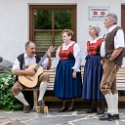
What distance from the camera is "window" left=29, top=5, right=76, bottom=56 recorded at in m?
9.79

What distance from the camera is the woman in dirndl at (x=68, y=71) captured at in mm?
7672

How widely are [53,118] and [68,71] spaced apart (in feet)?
3.26

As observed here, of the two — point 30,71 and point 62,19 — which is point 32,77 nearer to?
point 30,71

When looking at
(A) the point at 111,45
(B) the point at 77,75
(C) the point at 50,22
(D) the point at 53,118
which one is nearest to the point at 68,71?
(B) the point at 77,75

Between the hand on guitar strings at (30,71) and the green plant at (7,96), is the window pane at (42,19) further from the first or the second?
the hand on guitar strings at (30,71)

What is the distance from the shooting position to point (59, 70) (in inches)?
307

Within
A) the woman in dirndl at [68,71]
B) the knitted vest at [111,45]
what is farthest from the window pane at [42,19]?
the knitted vest at [111,45]

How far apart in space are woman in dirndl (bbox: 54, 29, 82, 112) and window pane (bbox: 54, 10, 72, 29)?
6.86ft

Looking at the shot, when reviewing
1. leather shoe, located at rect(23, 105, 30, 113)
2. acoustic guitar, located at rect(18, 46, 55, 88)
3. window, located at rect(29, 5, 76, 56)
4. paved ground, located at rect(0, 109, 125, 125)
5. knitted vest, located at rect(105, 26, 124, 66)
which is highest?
window, located at rect(29, 5, 76, 56)

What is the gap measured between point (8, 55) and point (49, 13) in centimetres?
139

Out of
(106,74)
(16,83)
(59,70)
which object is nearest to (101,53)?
(106,74)

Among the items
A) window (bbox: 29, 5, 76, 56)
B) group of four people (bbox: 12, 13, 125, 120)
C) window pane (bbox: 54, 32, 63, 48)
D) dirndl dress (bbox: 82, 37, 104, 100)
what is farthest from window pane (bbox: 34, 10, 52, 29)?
dirndl dress (bbox: 82, 37, 104, 100)

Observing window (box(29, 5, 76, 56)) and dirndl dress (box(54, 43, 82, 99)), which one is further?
window (box(29, 5, 76, 56))

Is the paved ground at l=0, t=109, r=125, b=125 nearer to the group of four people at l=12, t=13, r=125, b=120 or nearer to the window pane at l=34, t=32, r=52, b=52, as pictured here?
the group of four people at l=12, t=13, r=125, b=120
